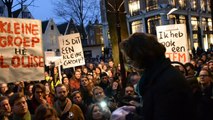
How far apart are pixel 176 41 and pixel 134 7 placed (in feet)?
152

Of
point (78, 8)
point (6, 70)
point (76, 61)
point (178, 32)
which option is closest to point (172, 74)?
point (6, 70)

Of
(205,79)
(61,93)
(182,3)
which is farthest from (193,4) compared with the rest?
(61,93)

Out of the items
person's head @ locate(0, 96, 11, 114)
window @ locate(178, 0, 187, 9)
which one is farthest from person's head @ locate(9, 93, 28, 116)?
window @ locate(178, 0, 187, 9)

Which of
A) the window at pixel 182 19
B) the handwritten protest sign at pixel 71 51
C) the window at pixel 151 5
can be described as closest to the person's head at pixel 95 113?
the handwritten protest sign at pixel 71 51

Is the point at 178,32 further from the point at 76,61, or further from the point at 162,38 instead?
the point at 76,61

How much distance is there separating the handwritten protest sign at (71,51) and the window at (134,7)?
1693 inches

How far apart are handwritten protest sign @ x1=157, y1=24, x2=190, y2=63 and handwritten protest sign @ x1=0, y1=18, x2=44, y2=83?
3.72 metres

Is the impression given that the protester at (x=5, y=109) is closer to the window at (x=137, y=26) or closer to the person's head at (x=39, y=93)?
the person's head at (x=39, y=93)

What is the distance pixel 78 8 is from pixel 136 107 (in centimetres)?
4751

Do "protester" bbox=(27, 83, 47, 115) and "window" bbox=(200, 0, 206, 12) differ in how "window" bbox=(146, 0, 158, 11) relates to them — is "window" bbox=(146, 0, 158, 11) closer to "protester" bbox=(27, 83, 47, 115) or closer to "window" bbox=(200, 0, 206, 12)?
"window" bbox=(200, 0, 206, 12)

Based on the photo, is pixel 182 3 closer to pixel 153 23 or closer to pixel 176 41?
pixel 153 23

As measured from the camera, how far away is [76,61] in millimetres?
11086

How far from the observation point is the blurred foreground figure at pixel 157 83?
2.29m

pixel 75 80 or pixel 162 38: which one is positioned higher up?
pixel 162 38
